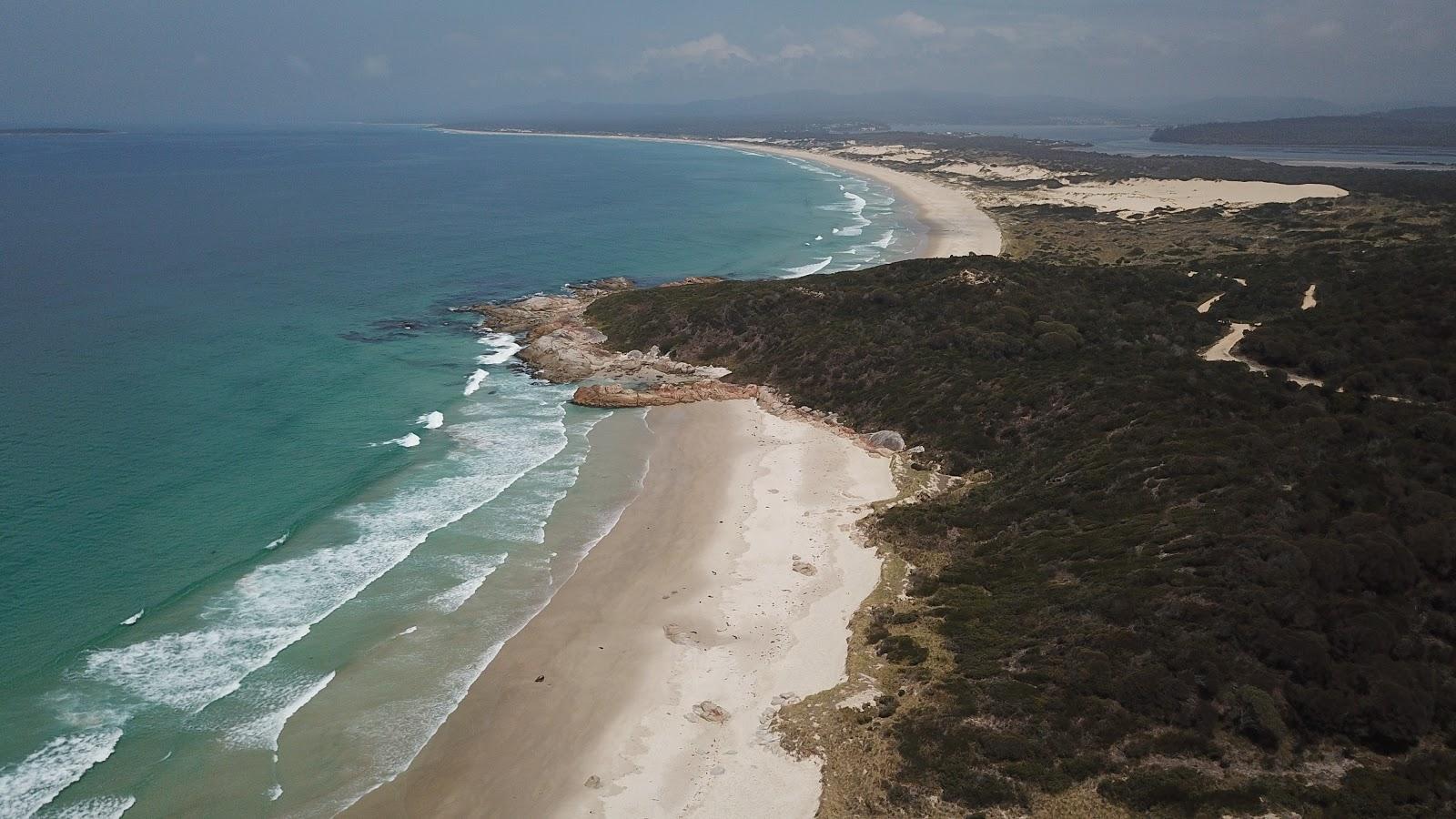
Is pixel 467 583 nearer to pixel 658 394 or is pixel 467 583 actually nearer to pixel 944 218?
pixel 658 394

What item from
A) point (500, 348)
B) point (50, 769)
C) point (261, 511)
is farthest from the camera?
point (500, 348)

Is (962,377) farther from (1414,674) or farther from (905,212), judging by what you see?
(905,212)

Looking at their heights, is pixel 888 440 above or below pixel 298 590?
above

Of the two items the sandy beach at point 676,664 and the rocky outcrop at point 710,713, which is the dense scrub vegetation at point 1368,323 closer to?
the sandy beach at point 676,664

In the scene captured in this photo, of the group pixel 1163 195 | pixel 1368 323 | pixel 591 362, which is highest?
pixel 1163 195

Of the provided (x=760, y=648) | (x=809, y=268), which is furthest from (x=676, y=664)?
(x=809, y=268)

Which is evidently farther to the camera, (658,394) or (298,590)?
(658,394)

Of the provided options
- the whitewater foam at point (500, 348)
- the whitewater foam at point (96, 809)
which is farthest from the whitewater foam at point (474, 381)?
the whitewater foam at point (96, 809)
